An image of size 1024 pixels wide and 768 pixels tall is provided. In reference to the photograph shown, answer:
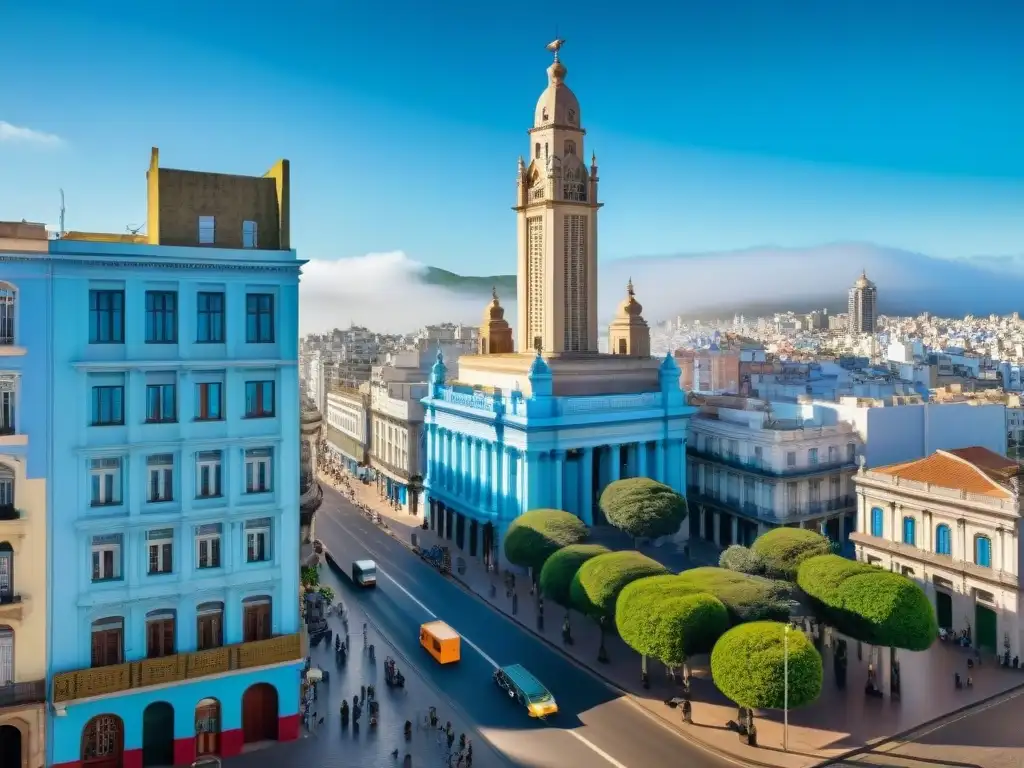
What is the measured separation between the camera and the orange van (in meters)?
42.9

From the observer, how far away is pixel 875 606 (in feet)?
123

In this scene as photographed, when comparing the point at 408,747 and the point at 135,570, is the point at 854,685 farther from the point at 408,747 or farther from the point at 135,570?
the point at 135,570

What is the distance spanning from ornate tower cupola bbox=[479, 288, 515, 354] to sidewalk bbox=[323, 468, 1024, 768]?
1383 inches

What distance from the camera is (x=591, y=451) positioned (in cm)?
6488

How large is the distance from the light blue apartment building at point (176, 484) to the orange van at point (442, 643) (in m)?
10.4

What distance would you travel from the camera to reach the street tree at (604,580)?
133ft

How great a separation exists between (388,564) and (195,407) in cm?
3273

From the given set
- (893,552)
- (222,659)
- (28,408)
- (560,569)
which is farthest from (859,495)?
(28,408)

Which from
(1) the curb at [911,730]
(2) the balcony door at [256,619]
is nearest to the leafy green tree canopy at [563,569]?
(1) the curb at [911,730]

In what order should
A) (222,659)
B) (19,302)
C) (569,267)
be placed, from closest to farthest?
(19,302) < (222,659) < (569,267)

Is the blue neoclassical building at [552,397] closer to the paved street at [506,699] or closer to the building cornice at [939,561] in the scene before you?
the paved street at [506,699]

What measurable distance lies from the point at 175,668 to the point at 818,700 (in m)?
27.5

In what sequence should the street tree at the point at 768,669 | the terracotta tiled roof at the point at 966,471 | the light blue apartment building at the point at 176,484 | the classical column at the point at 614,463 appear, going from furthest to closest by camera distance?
the classical column at the point at 614,463
the terracotta tiled roof at the point at 966,471
the street tree at the point at 768,669
the light blue apartment building at the point at 176,484

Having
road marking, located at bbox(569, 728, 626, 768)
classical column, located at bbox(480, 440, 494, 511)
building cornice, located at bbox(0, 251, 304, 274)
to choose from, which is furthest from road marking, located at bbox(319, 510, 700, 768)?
building cornice, located at bbox(0, 251, 304, 274)
